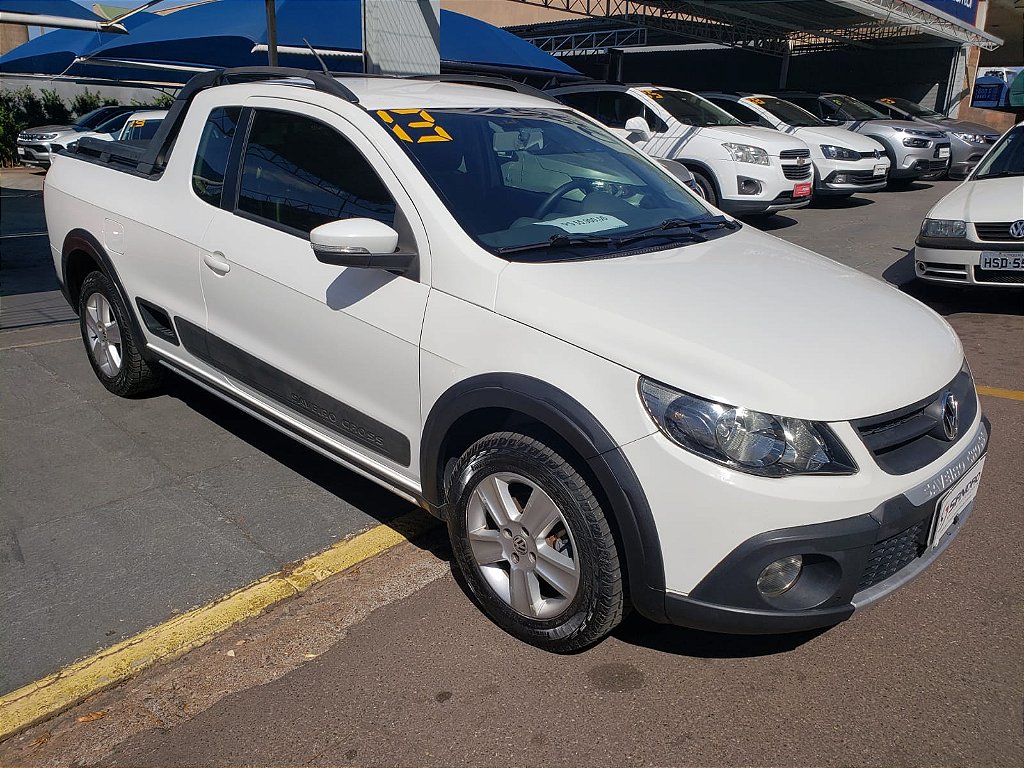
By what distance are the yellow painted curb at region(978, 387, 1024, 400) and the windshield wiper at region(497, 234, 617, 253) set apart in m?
3.23

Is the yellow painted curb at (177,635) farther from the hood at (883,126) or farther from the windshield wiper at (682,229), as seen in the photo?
the hood at (883,126)

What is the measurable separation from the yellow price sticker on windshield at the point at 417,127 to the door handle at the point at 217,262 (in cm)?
95

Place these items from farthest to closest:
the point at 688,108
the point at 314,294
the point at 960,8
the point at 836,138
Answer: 1. the point at 960,8
2. the point at 836,138
3. the point at 688,108
4. the point at 314,294

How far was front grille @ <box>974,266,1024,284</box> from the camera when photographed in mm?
6496

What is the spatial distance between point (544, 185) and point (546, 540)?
1520 millimetres

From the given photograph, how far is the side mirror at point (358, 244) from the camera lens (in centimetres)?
285

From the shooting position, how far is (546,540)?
2.70m

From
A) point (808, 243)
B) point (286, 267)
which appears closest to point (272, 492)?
point (286, 267)

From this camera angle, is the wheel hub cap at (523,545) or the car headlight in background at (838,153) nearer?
the wheel hub cap at (523,545)

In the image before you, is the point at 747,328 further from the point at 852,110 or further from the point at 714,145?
the point at 852,110

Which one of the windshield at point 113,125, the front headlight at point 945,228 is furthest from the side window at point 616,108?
the windshield at point 113,125

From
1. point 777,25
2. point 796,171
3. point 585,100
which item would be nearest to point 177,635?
point 796,171

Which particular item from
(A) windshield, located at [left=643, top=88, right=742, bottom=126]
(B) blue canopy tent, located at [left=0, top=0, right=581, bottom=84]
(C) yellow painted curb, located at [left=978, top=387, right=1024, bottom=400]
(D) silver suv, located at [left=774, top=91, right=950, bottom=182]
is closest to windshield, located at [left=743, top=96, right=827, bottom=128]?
(D) silver suv, located at [left=774, top=91, right=950, bottom=182]

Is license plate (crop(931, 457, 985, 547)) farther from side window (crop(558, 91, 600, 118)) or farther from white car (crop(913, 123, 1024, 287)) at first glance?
side window (crop(558, 91, 600, 118))
